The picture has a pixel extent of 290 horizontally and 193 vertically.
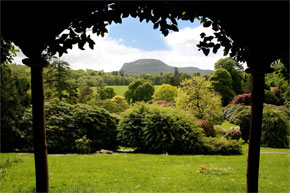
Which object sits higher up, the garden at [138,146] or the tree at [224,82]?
the tree at [224,82]

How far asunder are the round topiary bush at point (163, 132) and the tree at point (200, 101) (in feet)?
22.8

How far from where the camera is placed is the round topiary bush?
1181 centimetres

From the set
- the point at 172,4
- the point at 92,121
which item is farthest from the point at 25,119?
the point at 172,4

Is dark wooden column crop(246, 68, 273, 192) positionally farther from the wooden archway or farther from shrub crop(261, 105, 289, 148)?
shrub crop(261, 105, 289, 148)

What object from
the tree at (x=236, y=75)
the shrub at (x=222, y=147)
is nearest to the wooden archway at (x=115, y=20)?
the shrub at (x=222, y=147)

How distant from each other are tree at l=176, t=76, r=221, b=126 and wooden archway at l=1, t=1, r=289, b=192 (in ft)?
55.4

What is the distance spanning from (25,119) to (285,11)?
13.1 metres

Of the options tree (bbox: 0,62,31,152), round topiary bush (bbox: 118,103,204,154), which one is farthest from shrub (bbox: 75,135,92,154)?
tree (bbox: 0,62,31,152)

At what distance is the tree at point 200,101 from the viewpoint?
18938 mm

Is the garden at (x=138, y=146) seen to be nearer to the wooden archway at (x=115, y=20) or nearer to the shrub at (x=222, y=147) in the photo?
the shrub at (x=222, y=147)

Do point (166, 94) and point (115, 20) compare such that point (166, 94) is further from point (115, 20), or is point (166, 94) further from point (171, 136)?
point (115, 20)

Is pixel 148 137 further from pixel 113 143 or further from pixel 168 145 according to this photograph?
pixel 113 143

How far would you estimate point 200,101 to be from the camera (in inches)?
763

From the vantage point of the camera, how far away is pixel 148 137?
12156mm
